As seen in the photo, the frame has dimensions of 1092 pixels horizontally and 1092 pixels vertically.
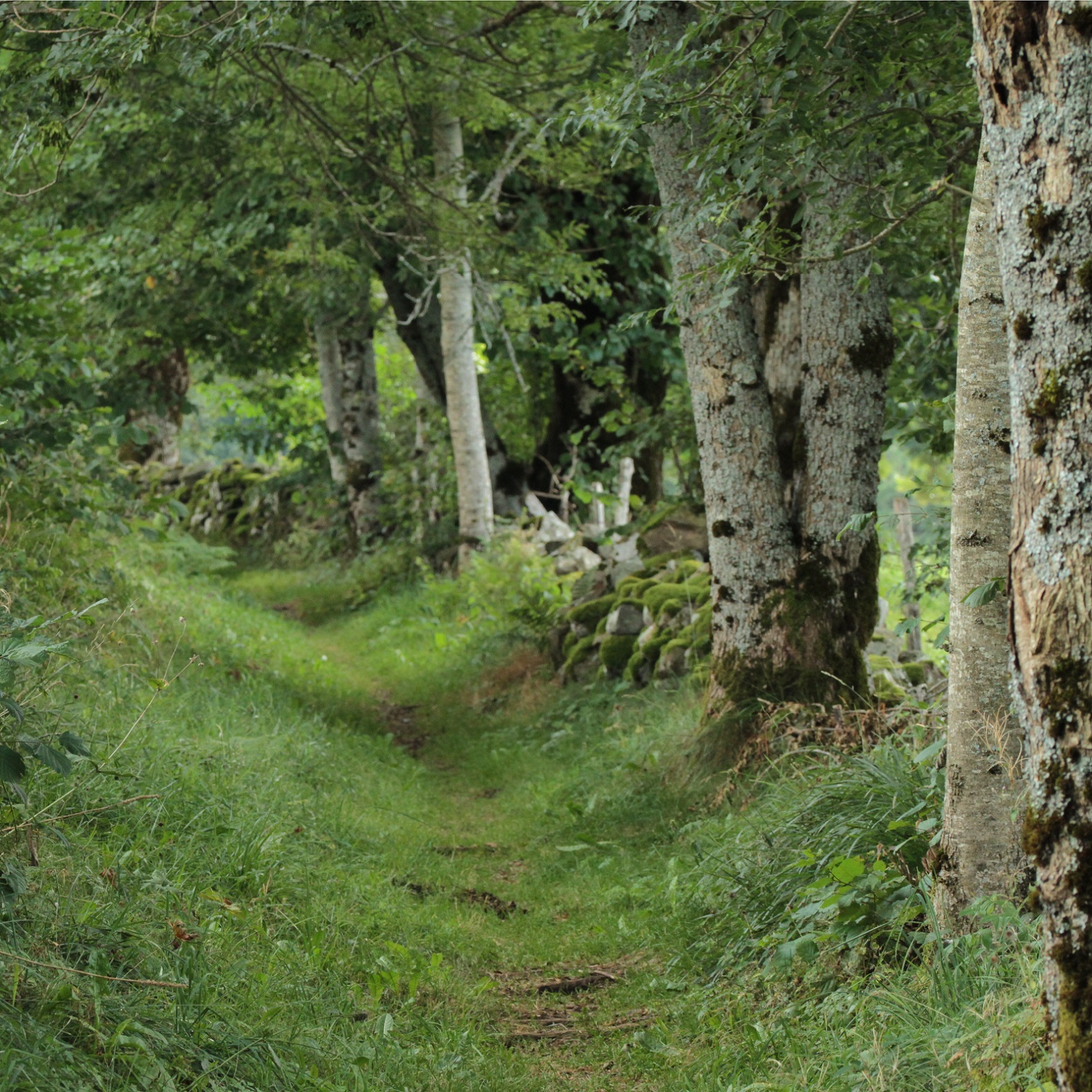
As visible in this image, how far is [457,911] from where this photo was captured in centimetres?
503

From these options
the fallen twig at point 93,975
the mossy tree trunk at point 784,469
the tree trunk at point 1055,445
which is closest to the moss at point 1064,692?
the tree trunk at point 1055,445

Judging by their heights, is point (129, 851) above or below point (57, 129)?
below

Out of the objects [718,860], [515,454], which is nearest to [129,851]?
[718,860]

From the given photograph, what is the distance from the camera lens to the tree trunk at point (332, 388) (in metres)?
17.2

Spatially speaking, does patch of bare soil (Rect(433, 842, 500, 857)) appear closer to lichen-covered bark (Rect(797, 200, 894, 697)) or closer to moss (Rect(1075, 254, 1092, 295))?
lichen-covered bark (Rect(797, 200, 894, 697))

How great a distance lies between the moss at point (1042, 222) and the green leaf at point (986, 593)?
123cm

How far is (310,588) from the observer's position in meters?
16.5

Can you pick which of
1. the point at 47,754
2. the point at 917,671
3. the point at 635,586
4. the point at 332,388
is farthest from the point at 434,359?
the point at 47,754

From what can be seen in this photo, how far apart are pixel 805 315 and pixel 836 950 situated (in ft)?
12.3

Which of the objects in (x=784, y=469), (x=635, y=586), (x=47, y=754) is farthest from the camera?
(x=635, y=586)

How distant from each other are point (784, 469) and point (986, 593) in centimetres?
326

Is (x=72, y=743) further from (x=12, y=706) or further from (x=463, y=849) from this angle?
(x=463, y=849)

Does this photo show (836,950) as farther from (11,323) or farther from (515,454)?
(515,454)

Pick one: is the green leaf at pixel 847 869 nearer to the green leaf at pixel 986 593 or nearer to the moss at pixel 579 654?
the green leaf at pixel 986 593
